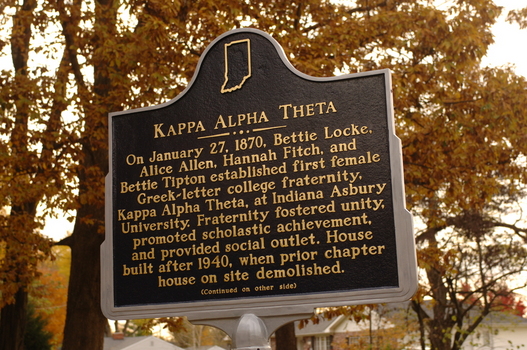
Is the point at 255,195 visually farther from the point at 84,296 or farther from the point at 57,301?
the point at 57,301

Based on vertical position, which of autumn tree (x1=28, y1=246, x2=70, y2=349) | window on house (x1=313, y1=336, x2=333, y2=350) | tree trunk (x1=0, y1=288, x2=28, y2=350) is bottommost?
window on house (x1=313, y1=336, x2=333, y2=350)

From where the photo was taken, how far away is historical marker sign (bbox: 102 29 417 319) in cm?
500

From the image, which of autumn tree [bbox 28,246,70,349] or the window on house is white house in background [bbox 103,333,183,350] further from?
the window on house

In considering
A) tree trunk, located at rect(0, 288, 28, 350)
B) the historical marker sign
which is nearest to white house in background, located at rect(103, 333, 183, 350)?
tree trunk, located at rect(0, 288, 28, 350)

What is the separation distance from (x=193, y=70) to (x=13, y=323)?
8260 mm

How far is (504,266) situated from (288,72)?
20445 mm

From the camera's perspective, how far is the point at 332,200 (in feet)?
16.8

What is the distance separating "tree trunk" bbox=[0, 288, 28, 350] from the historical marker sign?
1072 cm

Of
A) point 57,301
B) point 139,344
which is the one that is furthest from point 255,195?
point 57,301

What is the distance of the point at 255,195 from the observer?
17.6 ft

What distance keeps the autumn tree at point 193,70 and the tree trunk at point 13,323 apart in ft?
8.54

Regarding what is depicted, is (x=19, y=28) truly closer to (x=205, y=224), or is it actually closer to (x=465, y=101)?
(x=465, y=101)

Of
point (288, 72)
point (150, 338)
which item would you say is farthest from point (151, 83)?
point (150, 338)

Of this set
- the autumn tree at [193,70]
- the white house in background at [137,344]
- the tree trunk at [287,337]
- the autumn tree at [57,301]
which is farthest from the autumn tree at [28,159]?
the autumn tree at [57,301]
